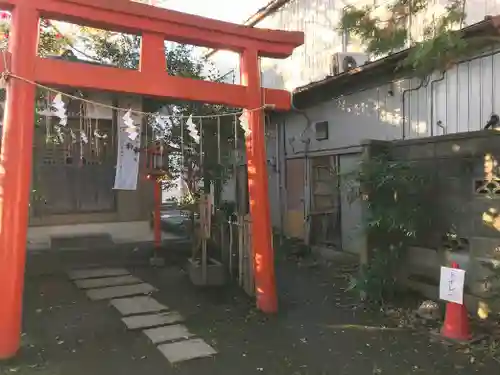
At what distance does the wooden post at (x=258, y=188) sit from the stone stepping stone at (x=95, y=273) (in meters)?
4.27

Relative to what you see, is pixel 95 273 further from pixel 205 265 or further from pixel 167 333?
pixel 167 333

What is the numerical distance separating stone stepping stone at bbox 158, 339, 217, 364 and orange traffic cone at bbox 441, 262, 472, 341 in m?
3.17

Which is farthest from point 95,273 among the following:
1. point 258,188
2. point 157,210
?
point 258,188

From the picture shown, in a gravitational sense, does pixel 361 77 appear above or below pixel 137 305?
above

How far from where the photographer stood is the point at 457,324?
6.03m

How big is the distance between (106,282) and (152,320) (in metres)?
2.89

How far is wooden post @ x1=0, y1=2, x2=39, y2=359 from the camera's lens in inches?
207

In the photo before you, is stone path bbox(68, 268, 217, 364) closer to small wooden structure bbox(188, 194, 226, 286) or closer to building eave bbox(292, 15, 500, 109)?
small wooden structure bbox(188, 194, 226, 286)

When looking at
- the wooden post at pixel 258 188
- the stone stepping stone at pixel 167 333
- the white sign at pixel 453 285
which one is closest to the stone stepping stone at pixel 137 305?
the stone stepping stone at pixel 167 333

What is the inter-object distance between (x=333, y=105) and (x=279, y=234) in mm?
4473

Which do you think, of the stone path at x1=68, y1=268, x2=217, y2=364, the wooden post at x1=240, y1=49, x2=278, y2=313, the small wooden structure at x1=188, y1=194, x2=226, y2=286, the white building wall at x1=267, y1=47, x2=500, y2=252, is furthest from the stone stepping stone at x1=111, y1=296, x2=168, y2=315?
the white building wall at x1=267, y1=47, x2=500, y2=252

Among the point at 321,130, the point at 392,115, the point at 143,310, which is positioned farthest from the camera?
the point at 321,130

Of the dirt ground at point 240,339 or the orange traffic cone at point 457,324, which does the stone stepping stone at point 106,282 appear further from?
the orange traffic cone at point 457,324

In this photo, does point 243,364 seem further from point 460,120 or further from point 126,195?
point 126,195
